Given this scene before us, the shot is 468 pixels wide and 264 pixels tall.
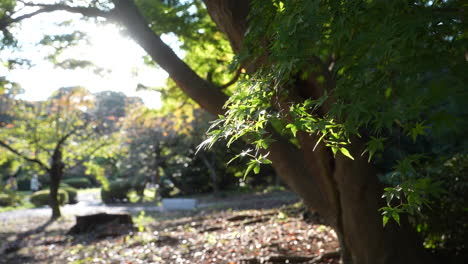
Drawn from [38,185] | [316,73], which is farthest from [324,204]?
[38,185]

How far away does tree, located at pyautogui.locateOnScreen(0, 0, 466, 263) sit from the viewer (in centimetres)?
165

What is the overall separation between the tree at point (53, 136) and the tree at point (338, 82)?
28.4 ft

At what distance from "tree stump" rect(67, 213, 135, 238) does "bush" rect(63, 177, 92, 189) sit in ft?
69.8

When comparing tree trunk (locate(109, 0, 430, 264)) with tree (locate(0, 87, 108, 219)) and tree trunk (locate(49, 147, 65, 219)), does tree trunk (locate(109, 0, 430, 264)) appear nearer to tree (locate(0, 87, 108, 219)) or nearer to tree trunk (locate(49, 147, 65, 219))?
tree (locate(0, 87, 108, 219))

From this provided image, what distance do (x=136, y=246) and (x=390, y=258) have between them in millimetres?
5201

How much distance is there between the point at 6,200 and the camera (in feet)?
64.7

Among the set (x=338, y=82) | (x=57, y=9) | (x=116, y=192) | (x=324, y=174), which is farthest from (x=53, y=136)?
(x=338, y=82)

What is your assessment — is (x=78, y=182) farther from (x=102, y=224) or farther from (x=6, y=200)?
(x=102, y=224)

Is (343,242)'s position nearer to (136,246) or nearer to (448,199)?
(448,199)

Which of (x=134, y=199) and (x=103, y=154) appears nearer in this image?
(x=103, y=154)

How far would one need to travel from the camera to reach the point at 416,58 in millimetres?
1643

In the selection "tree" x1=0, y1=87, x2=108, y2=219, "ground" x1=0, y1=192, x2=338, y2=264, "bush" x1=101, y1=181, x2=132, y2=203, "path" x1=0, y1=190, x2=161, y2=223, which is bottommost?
"ground" x1=0, y1=192, x2=338, y2=264

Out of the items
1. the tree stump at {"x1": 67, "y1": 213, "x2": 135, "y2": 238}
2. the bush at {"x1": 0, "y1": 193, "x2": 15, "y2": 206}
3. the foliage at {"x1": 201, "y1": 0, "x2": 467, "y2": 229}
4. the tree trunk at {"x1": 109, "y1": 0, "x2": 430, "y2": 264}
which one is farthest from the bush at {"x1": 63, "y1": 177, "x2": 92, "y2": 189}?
the foliage at {"x1": 201, "y1": 0, "x2": 467, "y2": 229}

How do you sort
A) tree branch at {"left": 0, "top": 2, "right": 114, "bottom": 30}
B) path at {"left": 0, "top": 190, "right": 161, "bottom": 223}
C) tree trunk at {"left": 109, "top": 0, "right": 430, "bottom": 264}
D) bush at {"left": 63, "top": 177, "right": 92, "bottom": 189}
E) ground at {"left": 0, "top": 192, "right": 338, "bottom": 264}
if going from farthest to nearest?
bush at {"left": 63, "top": 177, "right": 92, "bottom": 189} < path at {"left": 0, "top": 190, "right": 161, "bottom": 223} < ground at {"left": 0, "top": 192, "right": 338, "bottom": 264} < tree branch at {"left": 0, "top": 2, "right": 114, "bottom": 30} < tree trunk at {"left": 109, "top": 0, "right": 430, "bottom": 264}
